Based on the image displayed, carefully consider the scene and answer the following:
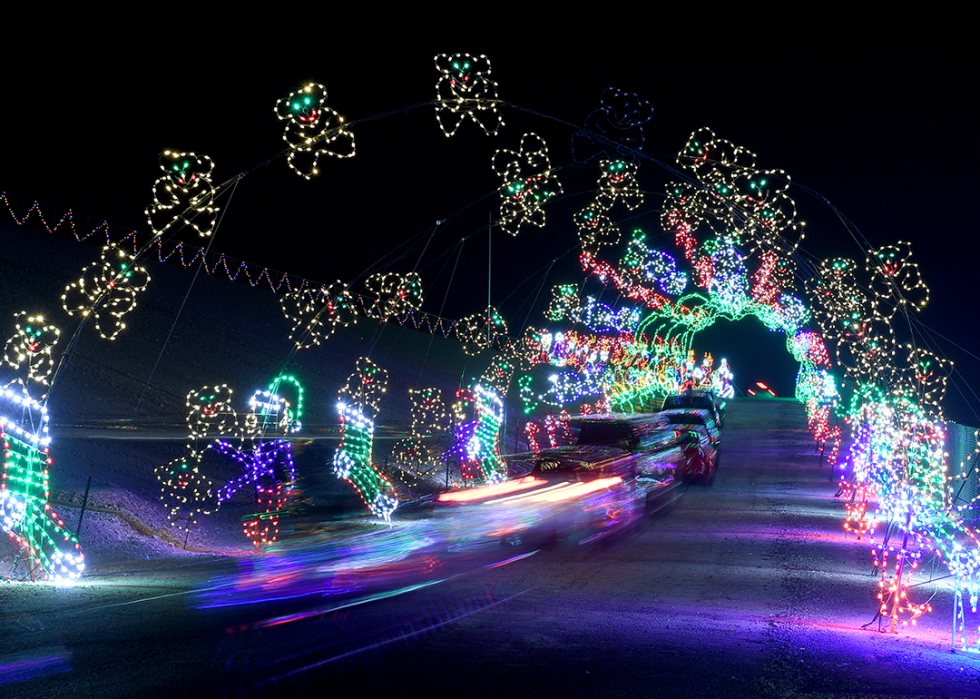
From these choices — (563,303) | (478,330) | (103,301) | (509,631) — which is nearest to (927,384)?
(509,631)

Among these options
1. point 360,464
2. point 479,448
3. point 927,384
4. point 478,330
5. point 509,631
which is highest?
point 478,330

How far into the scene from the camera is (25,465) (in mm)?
8766

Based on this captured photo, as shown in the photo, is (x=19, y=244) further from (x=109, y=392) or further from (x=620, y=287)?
(x=620, y=287)

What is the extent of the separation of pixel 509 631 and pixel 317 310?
100ft

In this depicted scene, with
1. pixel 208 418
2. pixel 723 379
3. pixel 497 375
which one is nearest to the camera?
pixel 208 418

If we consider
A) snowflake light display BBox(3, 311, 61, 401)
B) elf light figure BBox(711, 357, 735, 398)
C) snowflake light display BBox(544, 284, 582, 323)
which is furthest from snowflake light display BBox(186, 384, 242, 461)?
elf light figure BBox(711, 357, 735, 398)

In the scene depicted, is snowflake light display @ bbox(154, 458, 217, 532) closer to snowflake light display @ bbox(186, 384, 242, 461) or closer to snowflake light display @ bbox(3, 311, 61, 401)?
snowflake light display @ bbox(186, 384, 242, 461)

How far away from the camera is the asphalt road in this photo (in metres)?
4.84

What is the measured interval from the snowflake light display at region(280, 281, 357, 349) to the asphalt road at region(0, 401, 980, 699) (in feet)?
72.8

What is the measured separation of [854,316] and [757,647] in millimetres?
10153

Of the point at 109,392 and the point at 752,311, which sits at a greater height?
the point at 752,311

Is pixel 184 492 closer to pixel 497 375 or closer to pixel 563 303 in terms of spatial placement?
pixel 497 375

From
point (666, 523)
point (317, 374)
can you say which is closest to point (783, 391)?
point (317, 374)

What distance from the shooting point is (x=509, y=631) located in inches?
236
